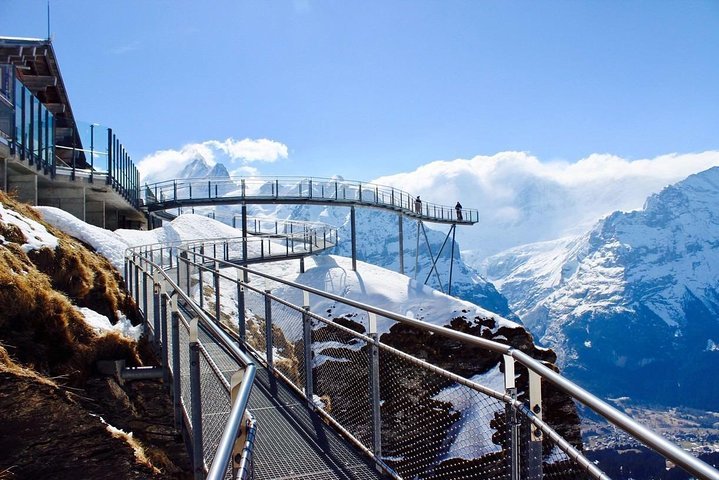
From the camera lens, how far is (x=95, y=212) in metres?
32.9

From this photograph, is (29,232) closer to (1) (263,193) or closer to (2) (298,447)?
(2) (298,447)

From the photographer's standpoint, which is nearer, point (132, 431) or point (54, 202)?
point (132, 431)

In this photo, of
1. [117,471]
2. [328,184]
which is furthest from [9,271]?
[328,184]

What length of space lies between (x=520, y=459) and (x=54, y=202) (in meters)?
28.0

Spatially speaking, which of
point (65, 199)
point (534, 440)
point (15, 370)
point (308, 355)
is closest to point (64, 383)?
point (15, 370)

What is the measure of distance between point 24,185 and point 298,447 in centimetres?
2116

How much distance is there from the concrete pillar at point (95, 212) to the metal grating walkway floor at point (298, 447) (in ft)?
91.1

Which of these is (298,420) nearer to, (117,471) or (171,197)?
(117,471)

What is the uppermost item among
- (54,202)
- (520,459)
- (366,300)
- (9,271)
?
(54,202)

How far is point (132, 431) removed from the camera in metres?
8.05

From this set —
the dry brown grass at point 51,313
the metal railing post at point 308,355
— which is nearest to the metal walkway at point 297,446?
the metal railing post at point 308,355

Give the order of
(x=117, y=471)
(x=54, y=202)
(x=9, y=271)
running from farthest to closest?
(x=54, y=202)
(x=9, y=271)
(x=117, y=471)

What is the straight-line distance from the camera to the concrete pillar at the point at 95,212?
32375mm

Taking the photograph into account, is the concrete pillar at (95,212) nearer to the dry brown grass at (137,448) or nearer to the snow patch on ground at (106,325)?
the snow patch on ground at (106,325)
